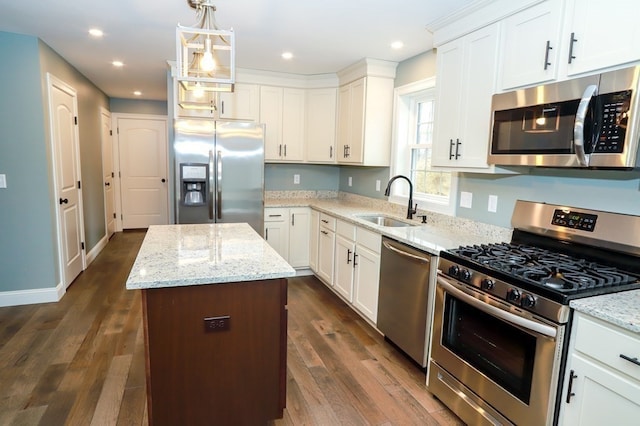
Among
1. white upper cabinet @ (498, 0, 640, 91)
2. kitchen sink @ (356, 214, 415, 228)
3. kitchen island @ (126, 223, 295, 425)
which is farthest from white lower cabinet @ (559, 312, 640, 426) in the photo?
kitchen sink @ (356, 214, 415, 228)

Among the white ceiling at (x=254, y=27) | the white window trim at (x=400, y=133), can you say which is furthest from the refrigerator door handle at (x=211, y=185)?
the white window trim at (x=400, y=133)

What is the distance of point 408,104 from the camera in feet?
12.5

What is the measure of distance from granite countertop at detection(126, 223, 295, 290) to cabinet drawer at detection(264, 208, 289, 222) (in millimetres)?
1609

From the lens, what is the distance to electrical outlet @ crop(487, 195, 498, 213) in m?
2.64

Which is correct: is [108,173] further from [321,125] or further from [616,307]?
[616,307]

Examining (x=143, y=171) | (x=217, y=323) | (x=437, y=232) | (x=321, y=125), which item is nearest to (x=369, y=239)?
(x=437, y=232)

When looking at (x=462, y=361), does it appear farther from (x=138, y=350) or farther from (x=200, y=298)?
(x=138, y=350)

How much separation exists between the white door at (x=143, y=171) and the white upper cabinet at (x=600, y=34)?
661 centimetres

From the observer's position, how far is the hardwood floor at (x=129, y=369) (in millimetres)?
2100

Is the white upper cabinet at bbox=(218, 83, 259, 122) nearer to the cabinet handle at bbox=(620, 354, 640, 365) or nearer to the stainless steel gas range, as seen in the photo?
the stainless steel gas range

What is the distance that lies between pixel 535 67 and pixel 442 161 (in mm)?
847

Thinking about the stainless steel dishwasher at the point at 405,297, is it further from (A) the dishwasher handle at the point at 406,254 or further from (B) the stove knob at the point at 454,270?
(B) the stove knob at the point at 454,270

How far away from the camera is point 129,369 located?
2.52 meters

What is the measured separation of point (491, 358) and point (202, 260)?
1527 mm
